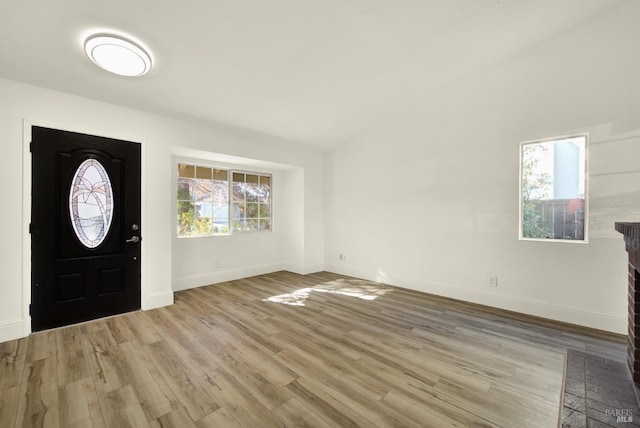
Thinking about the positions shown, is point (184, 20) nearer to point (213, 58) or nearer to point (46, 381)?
point (213, 58)

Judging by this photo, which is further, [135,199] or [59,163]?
[135,199]

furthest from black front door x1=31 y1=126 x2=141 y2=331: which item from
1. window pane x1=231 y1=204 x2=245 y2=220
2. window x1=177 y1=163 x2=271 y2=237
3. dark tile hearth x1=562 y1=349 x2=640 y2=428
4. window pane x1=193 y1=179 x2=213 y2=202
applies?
dark tile hearth x1=562 y1=349 x2=640 y2=428

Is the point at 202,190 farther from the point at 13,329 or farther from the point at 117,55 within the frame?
the point at 13,329

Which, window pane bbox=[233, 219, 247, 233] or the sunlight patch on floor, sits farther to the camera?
window pane bbox=[233, 219, 247, 233]

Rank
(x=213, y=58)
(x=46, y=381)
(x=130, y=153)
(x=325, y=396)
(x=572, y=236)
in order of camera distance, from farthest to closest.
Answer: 1. (x=130, y=153)
2. (x=572, y=236)
3. (x=213, y=58)
4. (x=46, y=381)
5. (x=325, y=396)

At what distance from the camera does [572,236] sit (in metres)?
3.06

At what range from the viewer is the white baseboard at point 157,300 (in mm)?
3361

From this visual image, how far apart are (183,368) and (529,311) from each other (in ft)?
12.6

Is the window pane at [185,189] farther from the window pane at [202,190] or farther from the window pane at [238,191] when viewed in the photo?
the window pane at [238,191]

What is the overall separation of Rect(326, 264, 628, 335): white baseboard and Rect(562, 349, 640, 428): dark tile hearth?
2.78ft

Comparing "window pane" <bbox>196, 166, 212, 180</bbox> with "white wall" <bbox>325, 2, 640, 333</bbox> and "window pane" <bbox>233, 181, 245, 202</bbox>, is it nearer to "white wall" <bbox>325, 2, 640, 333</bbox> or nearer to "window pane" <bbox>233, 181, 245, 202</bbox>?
"window pane" <bbox>233, 181, 245, 202</bbox>

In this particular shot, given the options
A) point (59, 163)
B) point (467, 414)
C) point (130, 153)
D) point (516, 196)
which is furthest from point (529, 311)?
point (59, 163)

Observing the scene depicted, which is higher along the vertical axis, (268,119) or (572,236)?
(268,119)

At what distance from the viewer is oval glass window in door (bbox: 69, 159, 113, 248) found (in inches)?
116
